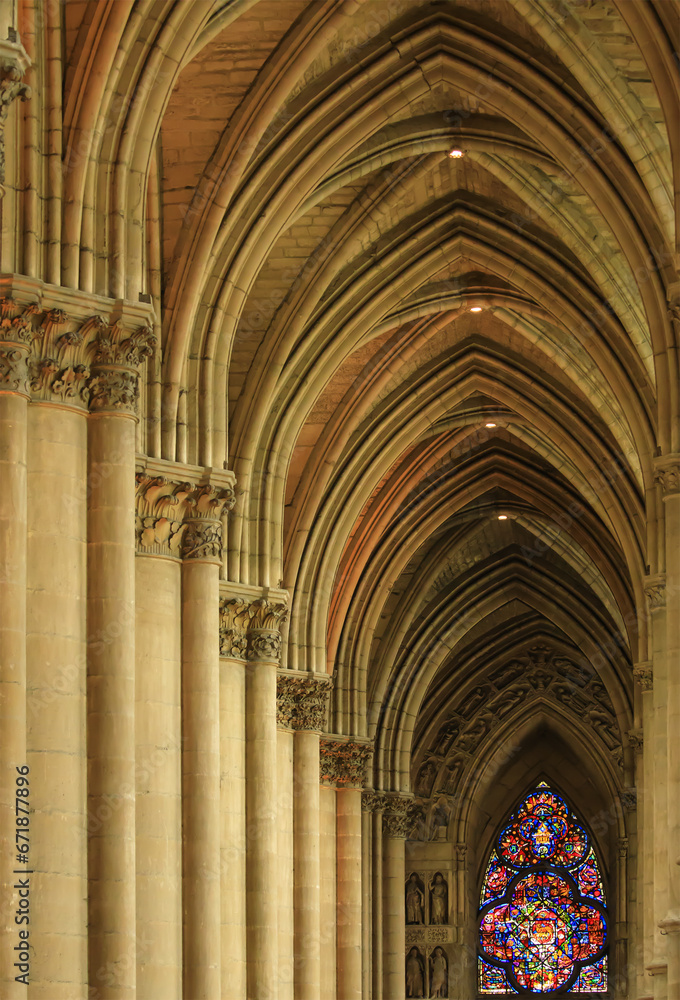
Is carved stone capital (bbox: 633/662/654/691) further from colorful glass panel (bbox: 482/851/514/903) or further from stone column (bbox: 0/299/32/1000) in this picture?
colorful glass panel (bbox: 482/851/514/903)

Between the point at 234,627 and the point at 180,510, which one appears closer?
the point at 180,510

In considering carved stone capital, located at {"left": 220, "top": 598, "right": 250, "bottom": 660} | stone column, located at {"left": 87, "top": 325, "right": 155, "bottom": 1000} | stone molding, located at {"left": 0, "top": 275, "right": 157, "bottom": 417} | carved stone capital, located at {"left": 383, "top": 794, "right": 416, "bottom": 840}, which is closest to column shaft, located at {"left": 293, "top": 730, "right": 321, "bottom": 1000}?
carved stone capital, located at {"left": 220, "top": 598, "right": 250, "bottom": 660}

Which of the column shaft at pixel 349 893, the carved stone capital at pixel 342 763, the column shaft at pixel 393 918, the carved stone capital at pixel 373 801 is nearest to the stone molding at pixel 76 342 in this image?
the carved stone capital at pixel 342 763

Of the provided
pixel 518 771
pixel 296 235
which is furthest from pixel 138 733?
pixel 518 771

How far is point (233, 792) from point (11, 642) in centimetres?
858

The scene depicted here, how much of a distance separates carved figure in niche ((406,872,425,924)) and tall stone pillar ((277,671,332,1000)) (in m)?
15.6

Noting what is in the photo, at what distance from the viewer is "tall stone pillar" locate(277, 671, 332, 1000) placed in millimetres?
24609

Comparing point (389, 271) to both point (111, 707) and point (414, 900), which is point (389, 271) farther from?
point (414, 900)

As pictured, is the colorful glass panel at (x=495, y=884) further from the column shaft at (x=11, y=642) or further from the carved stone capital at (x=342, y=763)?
the column shaft at (x=11, y=642)

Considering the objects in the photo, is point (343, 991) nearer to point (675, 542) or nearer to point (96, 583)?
point (675, 542)

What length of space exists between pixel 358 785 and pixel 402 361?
7115 millimetres

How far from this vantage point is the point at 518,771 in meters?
42.8

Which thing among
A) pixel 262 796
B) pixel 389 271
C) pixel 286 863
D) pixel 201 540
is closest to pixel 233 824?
pixel 262 796

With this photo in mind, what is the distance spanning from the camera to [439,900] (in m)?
40.3
